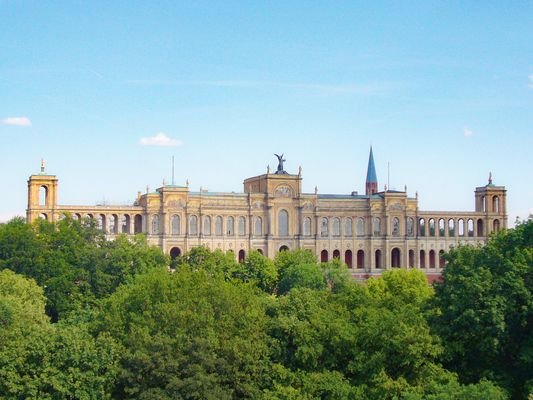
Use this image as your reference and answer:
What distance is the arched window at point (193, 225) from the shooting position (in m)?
110

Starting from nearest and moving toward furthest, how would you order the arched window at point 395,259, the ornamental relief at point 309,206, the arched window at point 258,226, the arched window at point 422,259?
the arched window at point 258,226
the ornamental relief at point 309,206
the arched window at point 395,259
the arched window at point 422,259

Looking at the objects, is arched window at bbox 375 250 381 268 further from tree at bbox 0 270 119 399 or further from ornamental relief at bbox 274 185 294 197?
tree at bbox 0 270 119 399

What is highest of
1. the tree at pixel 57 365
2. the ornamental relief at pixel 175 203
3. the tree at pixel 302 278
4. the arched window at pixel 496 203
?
the arched window at pixel 496 203

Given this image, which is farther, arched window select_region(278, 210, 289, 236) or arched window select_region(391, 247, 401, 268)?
arched window select_region(391, 247, 401, 268)

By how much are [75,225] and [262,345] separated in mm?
51815

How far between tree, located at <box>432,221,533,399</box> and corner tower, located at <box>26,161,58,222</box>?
70595mm

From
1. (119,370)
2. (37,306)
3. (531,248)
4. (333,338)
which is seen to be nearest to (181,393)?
(119,370)

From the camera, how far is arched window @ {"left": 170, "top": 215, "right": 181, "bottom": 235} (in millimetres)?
109044

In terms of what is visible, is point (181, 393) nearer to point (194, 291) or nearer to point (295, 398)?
point (295, 398)

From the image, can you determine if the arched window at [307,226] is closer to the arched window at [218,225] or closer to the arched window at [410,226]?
the arched window at [218,225]

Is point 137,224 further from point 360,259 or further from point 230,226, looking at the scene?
point 360,259

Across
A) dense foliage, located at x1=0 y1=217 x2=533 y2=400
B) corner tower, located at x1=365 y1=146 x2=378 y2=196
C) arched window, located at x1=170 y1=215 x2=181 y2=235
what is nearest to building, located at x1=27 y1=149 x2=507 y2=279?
arched window, located at x1=170 y1=215 x2=181 y2=235

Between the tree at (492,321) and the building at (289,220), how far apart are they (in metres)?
69.6

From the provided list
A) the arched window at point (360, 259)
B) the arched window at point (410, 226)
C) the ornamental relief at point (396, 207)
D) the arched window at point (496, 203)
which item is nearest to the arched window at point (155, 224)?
the arched window at point (360, 259)
